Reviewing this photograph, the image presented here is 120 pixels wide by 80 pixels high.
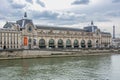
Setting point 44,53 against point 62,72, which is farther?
point 44,53

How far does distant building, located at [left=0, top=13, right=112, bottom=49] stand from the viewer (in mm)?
74312

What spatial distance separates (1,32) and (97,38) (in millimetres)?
48468

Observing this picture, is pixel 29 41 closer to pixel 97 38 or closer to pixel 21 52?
pixel 21 52

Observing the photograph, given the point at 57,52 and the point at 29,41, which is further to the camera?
the point at 29,41

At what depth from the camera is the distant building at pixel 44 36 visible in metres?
74.3

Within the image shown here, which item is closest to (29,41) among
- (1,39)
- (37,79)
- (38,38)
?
(38,38)

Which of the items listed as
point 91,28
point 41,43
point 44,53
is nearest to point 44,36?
point 41,43

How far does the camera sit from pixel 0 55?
6028cm

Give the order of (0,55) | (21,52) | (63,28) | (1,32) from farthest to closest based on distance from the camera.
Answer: (63,28)
(1,32)
(21,52)
(0,55)

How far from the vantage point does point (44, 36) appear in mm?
84125

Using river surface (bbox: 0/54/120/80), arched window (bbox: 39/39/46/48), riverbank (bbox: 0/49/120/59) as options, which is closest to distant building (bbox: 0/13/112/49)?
arched window (bbox: 39/39/46/48)

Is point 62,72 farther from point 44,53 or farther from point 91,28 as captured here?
point 91,28

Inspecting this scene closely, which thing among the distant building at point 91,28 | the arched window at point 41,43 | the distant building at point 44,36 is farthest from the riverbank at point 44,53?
the distant building at point 91,28

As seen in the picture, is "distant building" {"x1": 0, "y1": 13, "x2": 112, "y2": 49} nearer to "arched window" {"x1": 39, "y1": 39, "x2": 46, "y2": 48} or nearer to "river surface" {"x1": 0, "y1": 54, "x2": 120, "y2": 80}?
"arched window" {"x1": 39, "y1": 39, "x2": 46, "y2": 48}
